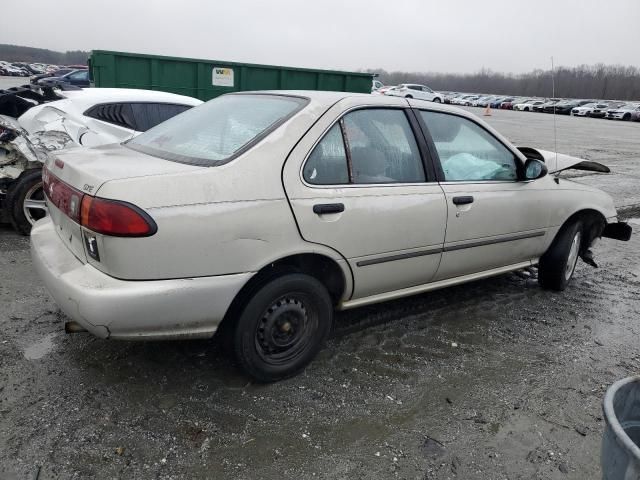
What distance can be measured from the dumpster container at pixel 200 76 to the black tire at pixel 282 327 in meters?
7.85

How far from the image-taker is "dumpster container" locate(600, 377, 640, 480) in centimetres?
152

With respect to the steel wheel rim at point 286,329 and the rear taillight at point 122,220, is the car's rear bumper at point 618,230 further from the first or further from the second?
the rear taillight at point 122,220

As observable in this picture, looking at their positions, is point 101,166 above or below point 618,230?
above

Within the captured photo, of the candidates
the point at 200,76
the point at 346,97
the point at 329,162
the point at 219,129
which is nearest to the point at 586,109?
the point at 200,76

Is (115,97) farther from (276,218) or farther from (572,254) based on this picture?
(572,254)

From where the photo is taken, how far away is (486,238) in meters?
3.88

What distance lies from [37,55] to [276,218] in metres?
116

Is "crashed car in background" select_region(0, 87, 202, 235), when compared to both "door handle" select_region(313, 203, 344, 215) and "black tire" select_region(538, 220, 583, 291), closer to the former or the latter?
"door handle" select_region(313, 203, 344, 215)

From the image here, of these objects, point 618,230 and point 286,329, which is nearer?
point 286,329

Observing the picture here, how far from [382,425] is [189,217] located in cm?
146

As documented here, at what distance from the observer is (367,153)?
330cm

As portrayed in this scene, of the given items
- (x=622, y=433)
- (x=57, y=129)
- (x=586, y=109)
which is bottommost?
(x=622, y=433)

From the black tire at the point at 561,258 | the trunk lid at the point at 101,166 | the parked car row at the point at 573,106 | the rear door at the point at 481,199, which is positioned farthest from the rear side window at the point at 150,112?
the parked car row at the point at 573,106

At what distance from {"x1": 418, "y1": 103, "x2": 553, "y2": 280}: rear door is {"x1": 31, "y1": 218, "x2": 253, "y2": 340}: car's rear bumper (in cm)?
161
